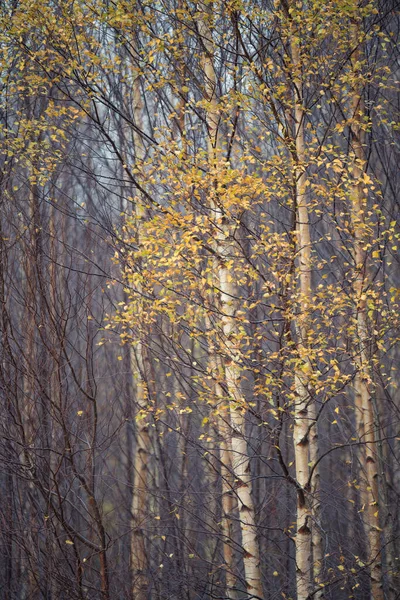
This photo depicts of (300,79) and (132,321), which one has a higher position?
(300,79)

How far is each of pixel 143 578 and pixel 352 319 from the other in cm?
481

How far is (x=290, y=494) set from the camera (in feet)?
32.2

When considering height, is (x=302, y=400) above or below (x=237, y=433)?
above

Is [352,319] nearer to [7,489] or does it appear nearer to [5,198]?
[5,198]

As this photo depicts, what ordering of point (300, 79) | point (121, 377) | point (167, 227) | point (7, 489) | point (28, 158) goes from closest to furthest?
1. point (167, 227)
2. point (300, 79)
3. point (28, 158)
4. point (7, 489)
5. point (121, 377)

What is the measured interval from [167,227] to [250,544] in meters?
3.04

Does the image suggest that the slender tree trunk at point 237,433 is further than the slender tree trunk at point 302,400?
Yes

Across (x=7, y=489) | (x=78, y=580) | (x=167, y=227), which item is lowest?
(x=78, y=580)

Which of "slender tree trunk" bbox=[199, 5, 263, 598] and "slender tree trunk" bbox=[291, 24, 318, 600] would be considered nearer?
"slender tree trunk" bbox=[291, 24, 318, 600]

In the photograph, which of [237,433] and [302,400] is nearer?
[302,400]

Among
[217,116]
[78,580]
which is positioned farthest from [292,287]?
[78,580]

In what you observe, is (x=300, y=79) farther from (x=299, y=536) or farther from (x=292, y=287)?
(x=299, y=536)

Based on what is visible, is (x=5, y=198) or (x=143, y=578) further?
(x=143, y=578)

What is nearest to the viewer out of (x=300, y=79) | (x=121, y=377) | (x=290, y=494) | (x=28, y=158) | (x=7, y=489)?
(x=300, y=79)
